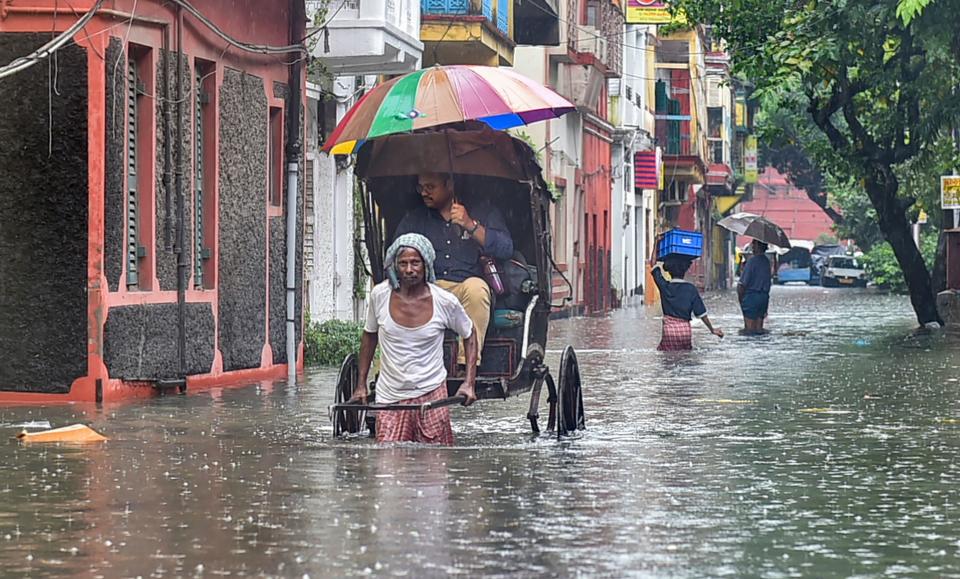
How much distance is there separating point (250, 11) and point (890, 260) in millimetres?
50760

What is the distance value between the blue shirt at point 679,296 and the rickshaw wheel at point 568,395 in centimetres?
1267

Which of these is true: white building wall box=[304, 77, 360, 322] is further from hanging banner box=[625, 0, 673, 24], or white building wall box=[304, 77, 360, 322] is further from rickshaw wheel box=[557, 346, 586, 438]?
hanging banner box=[625, 0, 673, 24]

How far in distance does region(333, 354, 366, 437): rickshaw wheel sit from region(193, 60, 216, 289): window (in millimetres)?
5913

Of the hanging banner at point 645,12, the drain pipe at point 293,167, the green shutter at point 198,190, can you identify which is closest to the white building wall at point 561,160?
the hanging banner at point 645,12

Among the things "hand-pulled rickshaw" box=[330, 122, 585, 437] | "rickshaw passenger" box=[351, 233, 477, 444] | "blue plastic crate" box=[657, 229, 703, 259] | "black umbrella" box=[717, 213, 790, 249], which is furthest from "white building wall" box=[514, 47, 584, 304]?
"rickshaw passenger" box=[351, 233, 477, 444]

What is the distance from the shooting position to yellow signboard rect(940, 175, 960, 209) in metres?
35.0

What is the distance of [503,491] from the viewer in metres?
11.2

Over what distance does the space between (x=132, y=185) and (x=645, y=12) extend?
3612 cm

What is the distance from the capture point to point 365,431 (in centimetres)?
1470

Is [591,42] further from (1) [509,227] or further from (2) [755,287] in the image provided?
(1) [509,227]

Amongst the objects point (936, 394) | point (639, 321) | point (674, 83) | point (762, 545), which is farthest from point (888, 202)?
point (674, 83)

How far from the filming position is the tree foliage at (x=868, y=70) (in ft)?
98.8

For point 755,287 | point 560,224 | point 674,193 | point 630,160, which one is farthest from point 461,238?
point 674,193

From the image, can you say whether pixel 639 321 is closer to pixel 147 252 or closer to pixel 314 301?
pixel 314 301
